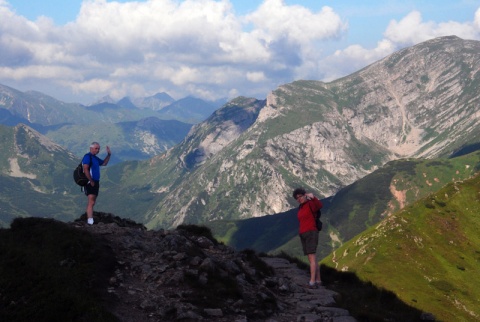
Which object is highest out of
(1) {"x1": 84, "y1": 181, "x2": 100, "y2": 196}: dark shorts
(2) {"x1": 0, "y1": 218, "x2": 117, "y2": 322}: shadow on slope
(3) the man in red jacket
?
(1) {"x1": 84, "y1": 181, "x2": 100, "y2": 196}: dark shorts

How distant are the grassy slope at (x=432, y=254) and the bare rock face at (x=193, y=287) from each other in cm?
7549

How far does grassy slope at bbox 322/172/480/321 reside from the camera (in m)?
100

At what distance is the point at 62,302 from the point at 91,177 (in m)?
13.4

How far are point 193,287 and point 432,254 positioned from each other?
414 ft

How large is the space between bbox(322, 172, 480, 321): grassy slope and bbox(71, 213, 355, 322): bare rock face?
248 feet

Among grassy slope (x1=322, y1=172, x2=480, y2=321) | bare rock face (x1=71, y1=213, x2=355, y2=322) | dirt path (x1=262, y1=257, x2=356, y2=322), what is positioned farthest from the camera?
grassy slope (x1=322, y1=172, x2=480, y2=321)

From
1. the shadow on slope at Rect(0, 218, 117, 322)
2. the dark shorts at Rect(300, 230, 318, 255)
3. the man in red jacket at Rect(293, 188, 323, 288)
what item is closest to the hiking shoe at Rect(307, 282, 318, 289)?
the man in red jacket at Rect(293, 188, 323, 288)

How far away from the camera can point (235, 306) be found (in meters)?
18.6

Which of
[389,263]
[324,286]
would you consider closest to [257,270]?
[324,286]

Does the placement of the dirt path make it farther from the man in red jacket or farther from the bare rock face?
the man in red jacket

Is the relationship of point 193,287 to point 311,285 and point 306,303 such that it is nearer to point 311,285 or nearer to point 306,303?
point 306,303

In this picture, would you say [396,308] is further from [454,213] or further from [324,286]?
[454,213]

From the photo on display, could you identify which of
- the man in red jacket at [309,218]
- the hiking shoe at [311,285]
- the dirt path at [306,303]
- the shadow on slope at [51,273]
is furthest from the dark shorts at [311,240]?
the shadow on slope at [51,273]

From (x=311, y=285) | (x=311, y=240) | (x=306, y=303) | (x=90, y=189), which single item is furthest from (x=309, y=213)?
(x=90, y=189)
